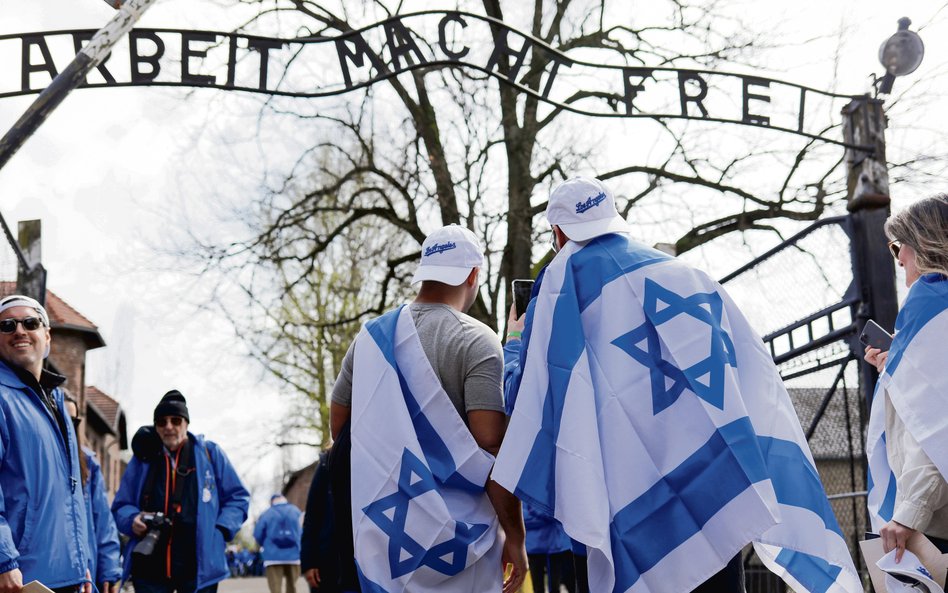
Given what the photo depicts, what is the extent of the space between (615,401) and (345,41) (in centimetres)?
468

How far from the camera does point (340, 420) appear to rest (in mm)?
4750

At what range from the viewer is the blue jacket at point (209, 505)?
23.9 feet

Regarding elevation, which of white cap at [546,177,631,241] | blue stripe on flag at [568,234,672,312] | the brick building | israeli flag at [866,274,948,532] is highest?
white cap at [546,177,631,241]

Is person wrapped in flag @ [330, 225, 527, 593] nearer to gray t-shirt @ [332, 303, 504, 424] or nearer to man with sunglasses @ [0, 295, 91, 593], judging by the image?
gray t-shirt @ [332, 303, 504, 424]

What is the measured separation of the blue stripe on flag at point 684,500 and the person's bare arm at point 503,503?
607 millimetres

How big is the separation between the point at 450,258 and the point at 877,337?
1.84 meters

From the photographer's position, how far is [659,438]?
3.70m

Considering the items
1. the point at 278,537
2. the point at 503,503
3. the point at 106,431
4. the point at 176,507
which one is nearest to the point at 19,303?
the point at 176,507

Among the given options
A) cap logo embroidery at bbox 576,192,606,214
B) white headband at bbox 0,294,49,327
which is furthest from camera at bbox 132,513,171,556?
cap logo embroidery at bbox 576,192,606,214

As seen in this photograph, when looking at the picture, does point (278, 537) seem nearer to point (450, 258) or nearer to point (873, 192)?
point (873, 192)

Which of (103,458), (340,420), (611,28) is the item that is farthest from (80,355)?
(340,420)

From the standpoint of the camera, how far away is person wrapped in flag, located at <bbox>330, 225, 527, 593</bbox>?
4.16 metres

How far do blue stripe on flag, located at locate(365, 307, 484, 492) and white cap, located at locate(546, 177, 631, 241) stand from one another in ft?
2.79

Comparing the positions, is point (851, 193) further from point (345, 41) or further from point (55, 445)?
point (55, 445)
